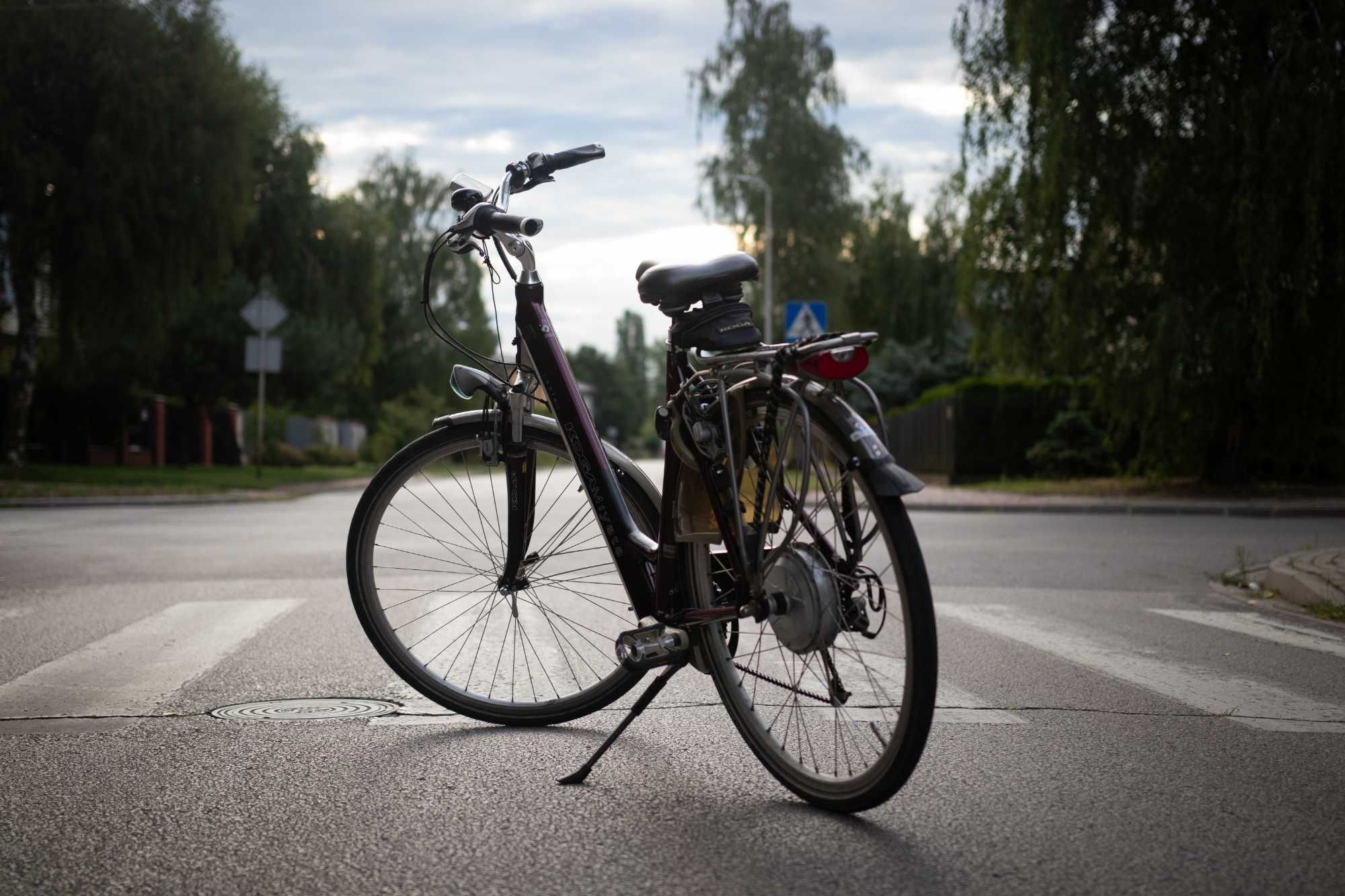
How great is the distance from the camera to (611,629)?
6156 millimetres

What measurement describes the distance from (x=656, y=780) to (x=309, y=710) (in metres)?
1.46

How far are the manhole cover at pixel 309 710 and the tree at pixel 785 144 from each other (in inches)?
1431

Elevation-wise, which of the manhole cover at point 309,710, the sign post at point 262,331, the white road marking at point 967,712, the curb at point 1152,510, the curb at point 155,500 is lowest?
the curb at point 155,500

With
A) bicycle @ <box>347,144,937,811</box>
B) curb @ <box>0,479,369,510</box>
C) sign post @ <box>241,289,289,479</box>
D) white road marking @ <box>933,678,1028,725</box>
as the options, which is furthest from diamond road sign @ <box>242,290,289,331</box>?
white road marking @ <box>933,678,1028,725</box>

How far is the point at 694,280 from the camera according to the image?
134 inches

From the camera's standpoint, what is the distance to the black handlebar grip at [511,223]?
3777 mm

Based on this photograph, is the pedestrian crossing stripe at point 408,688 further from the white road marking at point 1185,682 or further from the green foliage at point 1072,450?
the green foliage at point 1072,450

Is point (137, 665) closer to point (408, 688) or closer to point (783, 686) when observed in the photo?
point (408, 688)

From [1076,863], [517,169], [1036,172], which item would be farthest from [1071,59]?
[1076,863]

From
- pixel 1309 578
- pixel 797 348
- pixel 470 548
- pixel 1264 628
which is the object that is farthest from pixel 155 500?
pixel 797 348

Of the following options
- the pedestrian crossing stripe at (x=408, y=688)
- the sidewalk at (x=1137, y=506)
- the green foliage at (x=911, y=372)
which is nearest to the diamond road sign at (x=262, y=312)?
the sidewalk at (x=1137, y=506)

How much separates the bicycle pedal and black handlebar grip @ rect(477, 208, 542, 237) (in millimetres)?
1142

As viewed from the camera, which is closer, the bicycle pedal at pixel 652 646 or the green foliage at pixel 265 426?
the bicycle pedal at pixel 652 646

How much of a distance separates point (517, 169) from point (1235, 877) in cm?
265
